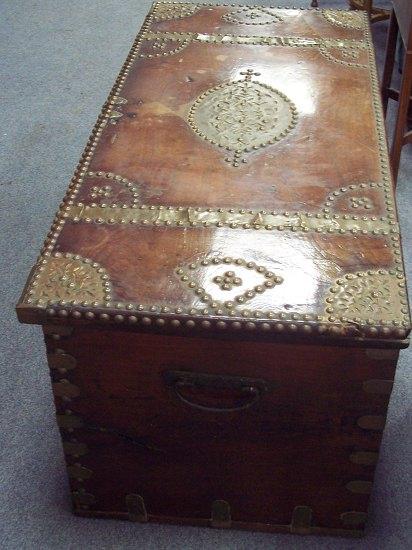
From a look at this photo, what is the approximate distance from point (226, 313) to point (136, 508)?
60cm

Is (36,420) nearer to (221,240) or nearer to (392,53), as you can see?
(221,240)

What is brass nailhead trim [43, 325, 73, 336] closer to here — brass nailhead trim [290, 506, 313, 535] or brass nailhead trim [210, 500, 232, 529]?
brass nailhead trim [210, 500, 232, 529]

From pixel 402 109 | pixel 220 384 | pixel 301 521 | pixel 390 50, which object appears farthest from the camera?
pixel 390 50

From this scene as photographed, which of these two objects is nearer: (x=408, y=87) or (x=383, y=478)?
(x=383, y=478)

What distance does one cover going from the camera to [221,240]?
4.58ft

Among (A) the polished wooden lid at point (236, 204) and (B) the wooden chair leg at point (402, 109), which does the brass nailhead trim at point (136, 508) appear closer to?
(A) the polished wooden lid at point (236, 204)

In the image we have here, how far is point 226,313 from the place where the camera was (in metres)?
1.23

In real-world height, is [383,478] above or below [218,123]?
below

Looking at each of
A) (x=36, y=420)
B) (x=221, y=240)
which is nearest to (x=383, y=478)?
(x=221, y=240)

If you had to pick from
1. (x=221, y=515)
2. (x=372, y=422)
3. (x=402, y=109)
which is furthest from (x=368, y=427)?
(x=402, y=109)

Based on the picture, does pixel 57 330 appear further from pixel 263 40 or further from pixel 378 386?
pixel 263 40

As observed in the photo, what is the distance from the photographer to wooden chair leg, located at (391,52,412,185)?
7.85ft

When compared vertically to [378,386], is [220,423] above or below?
below

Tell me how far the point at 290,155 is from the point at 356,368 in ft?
1.88
